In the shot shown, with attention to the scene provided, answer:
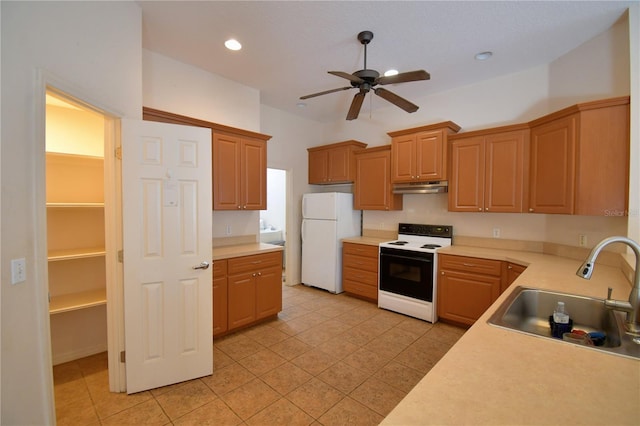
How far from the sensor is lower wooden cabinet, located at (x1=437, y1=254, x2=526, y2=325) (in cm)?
303

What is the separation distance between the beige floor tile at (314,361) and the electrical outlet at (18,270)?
6.74 feet

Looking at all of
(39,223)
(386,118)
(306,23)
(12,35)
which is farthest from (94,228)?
(386,118)

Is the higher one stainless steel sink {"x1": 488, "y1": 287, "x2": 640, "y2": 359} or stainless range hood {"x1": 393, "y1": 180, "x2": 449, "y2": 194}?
stainless range hood {"x1": 393, "y1": 180, "x2": 449, "y2": 194}

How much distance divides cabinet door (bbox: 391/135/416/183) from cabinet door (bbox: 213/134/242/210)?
212 cm

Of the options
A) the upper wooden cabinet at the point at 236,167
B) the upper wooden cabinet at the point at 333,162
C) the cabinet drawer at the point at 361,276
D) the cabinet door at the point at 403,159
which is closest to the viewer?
the upper wooden cabinet at the point at 236,167

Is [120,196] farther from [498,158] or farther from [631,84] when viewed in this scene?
[631,84]

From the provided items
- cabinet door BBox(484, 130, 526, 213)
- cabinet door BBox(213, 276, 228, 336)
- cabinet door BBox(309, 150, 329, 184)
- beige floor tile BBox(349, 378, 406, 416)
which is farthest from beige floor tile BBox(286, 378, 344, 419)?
cabinet door BBox(309, 150, 329, 184)

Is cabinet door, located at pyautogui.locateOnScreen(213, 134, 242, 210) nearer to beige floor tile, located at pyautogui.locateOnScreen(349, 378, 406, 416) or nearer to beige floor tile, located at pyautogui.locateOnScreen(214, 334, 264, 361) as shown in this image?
beige floor tile, located at pyautogui.locateOnScreen(214, 334, 264, 361)

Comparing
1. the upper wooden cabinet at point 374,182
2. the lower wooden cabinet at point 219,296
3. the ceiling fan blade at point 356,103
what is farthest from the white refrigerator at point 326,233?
the lower wooden cabinet at point 219,296

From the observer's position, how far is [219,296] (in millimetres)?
2973

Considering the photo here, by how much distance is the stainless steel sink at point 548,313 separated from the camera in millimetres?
1405

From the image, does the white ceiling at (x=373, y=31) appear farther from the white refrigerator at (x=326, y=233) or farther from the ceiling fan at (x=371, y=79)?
the white refrigerator at (x=326, y=233)

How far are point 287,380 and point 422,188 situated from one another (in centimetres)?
284

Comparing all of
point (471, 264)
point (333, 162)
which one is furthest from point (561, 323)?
point (333, 162)
